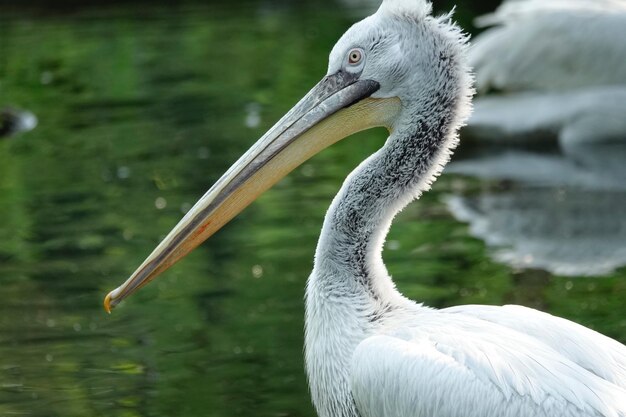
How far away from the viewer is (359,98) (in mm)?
4188

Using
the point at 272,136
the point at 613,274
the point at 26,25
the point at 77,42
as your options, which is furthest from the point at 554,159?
the point at 26,25

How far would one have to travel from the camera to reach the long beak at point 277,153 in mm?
4145

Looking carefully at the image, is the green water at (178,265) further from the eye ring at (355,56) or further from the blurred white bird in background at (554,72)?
the eye ring at (355,56)

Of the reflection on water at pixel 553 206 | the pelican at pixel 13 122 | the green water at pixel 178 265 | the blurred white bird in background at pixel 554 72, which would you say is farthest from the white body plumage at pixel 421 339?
the pelican at pixel 13 122

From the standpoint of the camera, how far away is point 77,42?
17.2m

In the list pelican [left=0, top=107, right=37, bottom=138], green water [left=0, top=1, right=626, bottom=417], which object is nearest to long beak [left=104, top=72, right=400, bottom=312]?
green water [left=0, top=1, right=626, bottom=417]

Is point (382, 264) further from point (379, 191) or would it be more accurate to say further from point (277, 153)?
point (277, 153)

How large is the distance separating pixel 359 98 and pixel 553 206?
4178mm

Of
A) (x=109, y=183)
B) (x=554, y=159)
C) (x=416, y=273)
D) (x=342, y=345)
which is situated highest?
(x=342, y=345)

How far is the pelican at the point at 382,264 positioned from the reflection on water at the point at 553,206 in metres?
2.79

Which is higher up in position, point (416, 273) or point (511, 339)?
point (511, 339)

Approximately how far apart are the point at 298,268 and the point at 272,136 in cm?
292

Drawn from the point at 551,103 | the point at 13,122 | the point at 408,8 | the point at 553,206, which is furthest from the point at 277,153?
the point at 13,122

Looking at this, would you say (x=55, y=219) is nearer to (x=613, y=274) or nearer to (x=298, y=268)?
(x=298, y=268)
